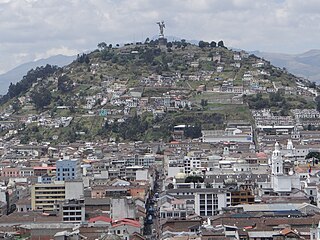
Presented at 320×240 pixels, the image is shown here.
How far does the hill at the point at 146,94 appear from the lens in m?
111

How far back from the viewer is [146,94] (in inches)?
4872

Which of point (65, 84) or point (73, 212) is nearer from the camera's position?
point (73, 212)

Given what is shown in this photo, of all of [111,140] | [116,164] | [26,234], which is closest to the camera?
[26,234]

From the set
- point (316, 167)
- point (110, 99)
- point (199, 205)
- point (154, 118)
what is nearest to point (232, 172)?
point (316, 167)

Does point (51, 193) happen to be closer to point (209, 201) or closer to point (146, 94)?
point (209, 201)

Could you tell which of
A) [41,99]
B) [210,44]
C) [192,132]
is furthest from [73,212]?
[210,44]

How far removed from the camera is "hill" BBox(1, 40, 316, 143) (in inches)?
4370

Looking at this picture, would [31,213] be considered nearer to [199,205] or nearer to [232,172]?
[199,205]

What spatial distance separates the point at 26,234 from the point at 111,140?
59.1 meters

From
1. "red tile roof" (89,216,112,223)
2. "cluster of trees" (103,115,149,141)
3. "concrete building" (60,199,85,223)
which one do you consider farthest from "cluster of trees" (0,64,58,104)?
"red tile roof" (89,216,112,223)

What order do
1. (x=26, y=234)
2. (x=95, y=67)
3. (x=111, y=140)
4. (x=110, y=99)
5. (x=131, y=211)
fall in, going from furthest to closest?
1. (x=95, y=67)
2. (x=110, y=99)
3. (x=111, y=140)
4. (x=131, y=211)
5. (x=26, y=234)

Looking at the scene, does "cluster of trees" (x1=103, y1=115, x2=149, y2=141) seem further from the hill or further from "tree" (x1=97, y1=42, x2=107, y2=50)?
"tree" (x1=97, y1=42, x2=107, y2=50)

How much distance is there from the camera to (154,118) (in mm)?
111562

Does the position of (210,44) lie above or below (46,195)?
above
